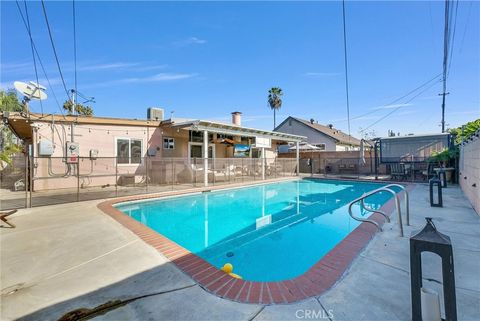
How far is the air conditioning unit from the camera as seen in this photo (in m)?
14.0

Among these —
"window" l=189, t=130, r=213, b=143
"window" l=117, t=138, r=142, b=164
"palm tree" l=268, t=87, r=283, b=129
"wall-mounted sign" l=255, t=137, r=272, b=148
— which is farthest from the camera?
"palm tree" l=268, t=87, r=283, b=129

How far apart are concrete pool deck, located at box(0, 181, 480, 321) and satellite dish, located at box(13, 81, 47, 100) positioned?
660 cm

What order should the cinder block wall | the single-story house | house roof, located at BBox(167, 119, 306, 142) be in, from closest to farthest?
1. the cinder block wall
2. house roof, located at BBox(167, 119, 306, 142)
3. the single-story house

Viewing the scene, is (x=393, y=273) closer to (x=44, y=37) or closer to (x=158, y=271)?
(x=158, y=271)

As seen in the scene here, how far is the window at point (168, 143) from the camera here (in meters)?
13.7

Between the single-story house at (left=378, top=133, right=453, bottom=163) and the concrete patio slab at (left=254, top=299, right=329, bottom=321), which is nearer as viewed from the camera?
the concrete patio slab at (left=254, top=299, right=329, bottom=321)

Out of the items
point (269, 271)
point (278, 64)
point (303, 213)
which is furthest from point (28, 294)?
point (278, 64)

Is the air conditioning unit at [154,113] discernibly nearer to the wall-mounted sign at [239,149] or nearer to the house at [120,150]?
the house at [120,150]

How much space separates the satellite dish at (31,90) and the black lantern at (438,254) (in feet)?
39.7

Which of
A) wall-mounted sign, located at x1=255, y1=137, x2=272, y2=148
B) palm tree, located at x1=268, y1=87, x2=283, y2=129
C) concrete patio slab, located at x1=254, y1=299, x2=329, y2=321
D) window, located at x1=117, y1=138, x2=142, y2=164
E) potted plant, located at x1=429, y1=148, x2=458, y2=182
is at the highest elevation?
palm tree, located at x1=268, y1=87, x2=283, y2=129

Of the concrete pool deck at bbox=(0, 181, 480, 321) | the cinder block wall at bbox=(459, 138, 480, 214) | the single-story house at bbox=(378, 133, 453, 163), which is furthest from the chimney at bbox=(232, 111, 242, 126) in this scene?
the concrete pool deck at bbox=(0, 181, 480, 321)

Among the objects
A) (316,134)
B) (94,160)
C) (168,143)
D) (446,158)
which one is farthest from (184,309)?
(316,134)

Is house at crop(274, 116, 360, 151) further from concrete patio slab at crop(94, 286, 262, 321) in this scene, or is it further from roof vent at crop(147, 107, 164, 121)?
concrete patio slab at crop(94, 286, 262, 321)

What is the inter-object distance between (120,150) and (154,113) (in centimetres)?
322
